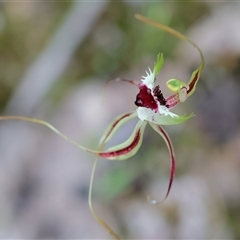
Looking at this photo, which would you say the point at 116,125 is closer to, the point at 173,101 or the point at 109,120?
the point at 173,101

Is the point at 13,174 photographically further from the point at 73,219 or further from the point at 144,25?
the point at 144,25

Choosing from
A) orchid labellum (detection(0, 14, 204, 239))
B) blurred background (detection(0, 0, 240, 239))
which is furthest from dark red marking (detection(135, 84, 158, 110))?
blurred background (detection(0, 0, 240, 239))

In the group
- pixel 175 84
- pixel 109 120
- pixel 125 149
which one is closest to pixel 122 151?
pixel 125 149

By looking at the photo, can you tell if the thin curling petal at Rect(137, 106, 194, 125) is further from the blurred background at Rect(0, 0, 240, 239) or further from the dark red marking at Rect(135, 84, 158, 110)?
the blurred background at Rect(0, 0, 240, 239)

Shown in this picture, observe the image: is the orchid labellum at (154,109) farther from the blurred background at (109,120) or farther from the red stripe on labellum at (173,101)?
the blurred background at (109,120)

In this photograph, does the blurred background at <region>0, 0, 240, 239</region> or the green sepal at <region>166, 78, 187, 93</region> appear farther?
the blurred background at <region>0, 0, 240, 239</region>

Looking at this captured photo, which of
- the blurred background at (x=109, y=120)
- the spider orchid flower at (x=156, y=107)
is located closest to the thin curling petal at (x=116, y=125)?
the spider orchid flower at (x=156, y=107)
